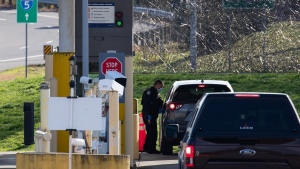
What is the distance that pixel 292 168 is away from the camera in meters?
10.0

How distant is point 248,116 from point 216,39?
19571 mm

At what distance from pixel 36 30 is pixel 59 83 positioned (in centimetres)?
3407

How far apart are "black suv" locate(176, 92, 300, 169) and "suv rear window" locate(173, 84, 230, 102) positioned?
20.7 feet

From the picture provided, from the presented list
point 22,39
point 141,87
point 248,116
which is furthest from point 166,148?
point 22,39

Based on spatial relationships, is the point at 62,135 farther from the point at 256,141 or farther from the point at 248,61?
the point at 248,61

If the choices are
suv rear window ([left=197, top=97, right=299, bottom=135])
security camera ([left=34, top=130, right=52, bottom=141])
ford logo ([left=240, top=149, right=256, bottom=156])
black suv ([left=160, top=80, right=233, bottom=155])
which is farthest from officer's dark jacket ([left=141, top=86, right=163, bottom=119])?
ford logo ([left=240, top=149, right=256, bottom=156])

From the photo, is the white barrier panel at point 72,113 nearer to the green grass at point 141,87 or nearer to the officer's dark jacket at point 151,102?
the officer's dark jacket at point 151,102

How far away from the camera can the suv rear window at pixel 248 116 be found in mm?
10273

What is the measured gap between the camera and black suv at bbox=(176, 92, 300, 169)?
10008mm

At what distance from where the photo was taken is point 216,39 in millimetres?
29875

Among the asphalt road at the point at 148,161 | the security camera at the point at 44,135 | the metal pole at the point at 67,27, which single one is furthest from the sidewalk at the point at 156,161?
the security camera at the point at 44,135

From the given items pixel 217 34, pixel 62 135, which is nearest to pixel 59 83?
pixel 62 135

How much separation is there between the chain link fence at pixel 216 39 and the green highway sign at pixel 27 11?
5067 mm

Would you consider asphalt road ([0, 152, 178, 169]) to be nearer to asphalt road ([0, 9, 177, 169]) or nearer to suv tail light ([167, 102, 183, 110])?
suv tail light ([167, 102, 183, 110])
